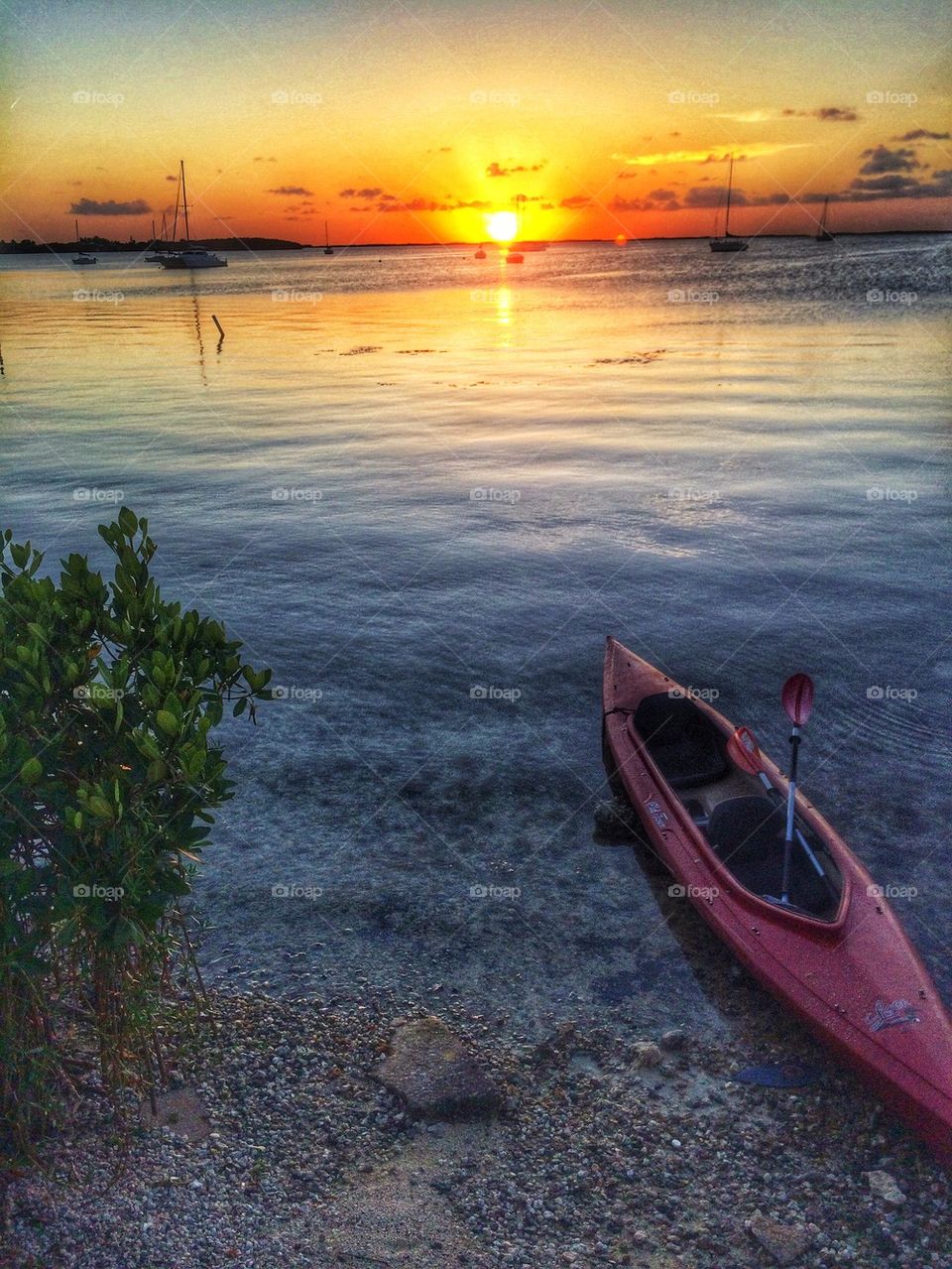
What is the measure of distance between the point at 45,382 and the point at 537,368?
21.2 m

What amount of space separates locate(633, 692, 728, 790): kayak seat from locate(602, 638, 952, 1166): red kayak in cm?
1

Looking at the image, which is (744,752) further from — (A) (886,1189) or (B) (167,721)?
(B) (167,721)

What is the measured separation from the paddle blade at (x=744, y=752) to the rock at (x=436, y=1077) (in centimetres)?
380

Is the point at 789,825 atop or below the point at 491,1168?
atop

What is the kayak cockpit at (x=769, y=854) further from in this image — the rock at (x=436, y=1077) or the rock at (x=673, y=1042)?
the rock at (x=436, y=1077)

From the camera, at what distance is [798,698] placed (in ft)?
29.2

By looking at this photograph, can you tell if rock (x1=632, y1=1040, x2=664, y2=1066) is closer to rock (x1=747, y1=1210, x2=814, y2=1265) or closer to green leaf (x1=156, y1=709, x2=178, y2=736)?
rock (x1=747, y1=1210, x2=814, y2=1265)

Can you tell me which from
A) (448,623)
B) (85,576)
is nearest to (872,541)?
(448,623)

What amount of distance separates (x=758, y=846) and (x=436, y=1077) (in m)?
3.57

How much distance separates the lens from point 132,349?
5250cm

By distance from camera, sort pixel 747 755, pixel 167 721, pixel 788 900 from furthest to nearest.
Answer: pixel 747 755
pixel 788 900
pixel 167 721

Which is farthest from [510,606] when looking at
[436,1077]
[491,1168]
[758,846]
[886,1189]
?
[886,1189]

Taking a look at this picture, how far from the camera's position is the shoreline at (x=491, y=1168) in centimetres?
541

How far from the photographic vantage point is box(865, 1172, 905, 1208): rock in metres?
5.96
